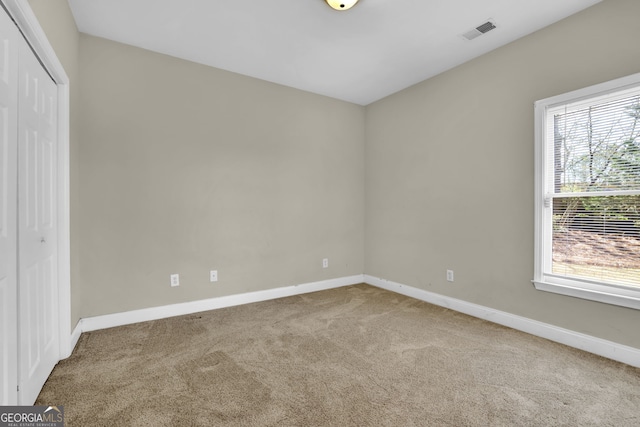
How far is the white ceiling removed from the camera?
2352 mm

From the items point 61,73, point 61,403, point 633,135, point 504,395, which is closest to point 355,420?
point 504,395

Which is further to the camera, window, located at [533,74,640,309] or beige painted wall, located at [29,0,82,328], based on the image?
window, located at [533,74,640,309]

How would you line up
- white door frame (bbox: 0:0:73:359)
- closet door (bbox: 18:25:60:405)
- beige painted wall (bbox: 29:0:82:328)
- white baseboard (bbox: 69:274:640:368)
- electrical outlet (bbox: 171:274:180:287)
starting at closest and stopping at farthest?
1. closet door (bbox: 18:25:60:405)
2. beige painted wall (bbox: 29:0:82:328)
3. white door frame (bbox: 0:0:73:359)
4. white baseboard (bbox: 69:274:640:368)
5. electrical outlet (bbox: 171:274:180:287)

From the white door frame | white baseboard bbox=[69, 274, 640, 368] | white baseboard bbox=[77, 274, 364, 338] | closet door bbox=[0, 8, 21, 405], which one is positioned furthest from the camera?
white baseboard bbox=[77, 274, 364, 338]

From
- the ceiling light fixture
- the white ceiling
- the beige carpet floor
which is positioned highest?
the white ceiling

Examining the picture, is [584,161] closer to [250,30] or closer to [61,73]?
[250,30]

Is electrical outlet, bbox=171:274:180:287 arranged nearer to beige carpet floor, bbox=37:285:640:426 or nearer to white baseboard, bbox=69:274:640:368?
white baseboard, bbox=69:274:640:368

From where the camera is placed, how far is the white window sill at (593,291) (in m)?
2.18

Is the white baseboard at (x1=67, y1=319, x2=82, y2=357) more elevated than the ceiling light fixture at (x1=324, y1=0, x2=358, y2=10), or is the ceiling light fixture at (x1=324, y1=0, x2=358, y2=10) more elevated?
the ceiling light fixture at (x1=324, y1=0, x2=358, y2=10)

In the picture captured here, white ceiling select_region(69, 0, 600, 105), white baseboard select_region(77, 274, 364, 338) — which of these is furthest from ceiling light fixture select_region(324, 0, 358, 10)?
white baseboard select_region(77, 274, 364, 338)

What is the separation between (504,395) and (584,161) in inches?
76.7

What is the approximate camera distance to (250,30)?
8.73 feet

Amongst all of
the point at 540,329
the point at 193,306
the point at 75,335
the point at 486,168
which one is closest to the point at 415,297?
the point at 540,329

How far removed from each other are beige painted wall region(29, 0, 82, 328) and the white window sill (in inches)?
157
